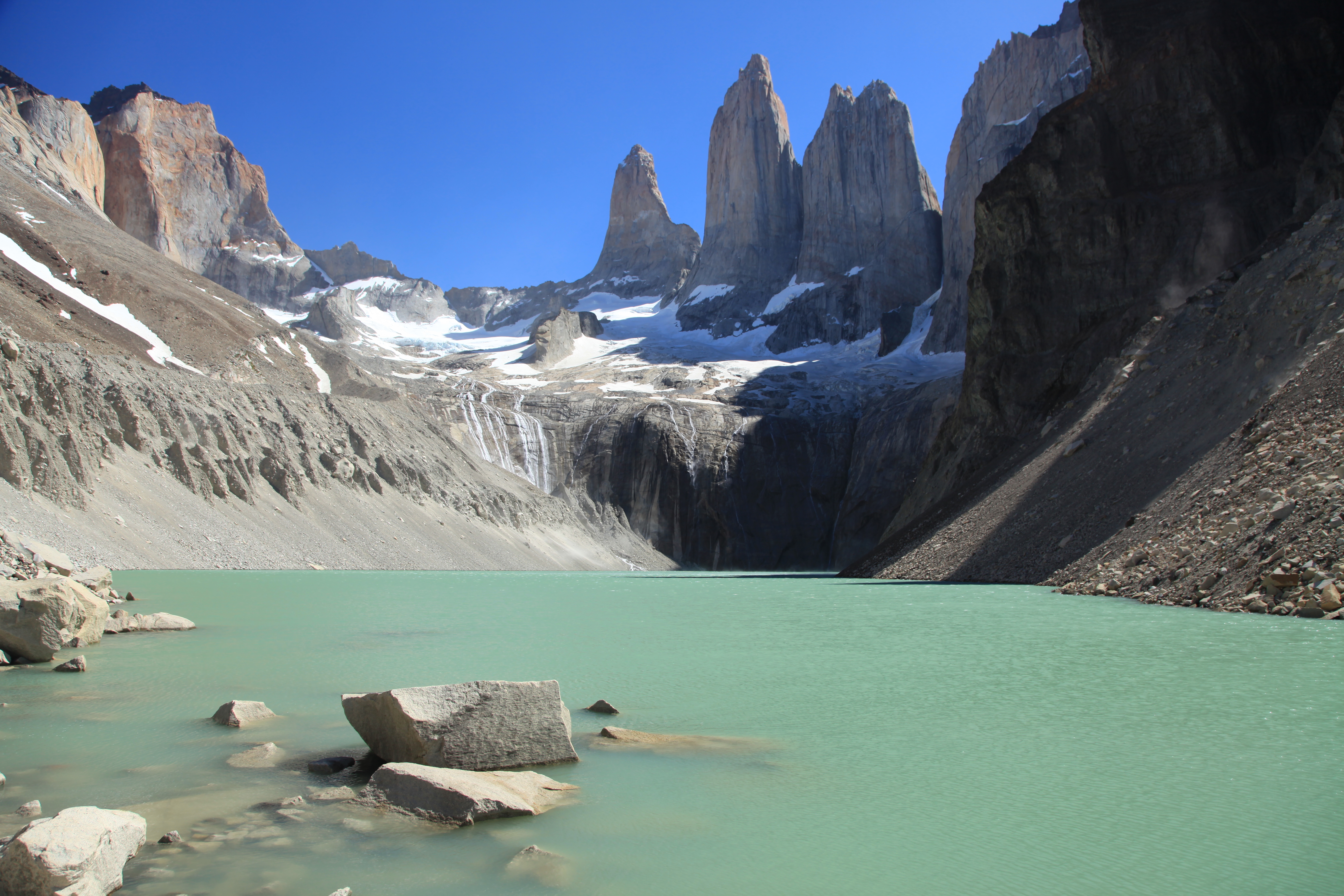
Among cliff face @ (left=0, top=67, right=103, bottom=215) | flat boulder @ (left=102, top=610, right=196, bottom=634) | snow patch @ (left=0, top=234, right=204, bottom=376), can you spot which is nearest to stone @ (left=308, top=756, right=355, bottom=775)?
flat boulder @ (left=102, top=610, right=196, bottom=634)

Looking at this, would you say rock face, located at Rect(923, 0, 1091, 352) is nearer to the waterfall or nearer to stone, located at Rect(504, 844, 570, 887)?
the waterfall

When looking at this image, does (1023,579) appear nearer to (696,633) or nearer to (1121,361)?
(1121,361)

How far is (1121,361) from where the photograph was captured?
27688 millimetres

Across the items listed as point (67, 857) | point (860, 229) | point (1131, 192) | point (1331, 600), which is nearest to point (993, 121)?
point (860, 229)

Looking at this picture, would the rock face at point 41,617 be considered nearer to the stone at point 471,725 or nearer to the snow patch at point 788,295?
the stone at point 471,725

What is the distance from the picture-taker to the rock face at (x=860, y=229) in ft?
332

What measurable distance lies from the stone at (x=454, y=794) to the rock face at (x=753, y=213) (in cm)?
11383

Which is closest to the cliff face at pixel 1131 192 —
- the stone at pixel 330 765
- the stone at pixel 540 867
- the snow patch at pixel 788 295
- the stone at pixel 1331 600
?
the stone at pixel 1331 600

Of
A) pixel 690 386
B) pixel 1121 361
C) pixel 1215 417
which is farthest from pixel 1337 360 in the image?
pixel 690 386

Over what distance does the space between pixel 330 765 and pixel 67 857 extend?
7.28 ft

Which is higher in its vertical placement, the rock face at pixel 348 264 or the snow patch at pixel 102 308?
the rock face at pixel 348 264

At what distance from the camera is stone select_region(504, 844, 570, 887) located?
13.1 ft

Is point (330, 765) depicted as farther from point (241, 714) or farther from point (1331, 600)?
point (1331, 600)

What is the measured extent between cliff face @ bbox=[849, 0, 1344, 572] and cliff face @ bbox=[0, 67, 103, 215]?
6622cm
